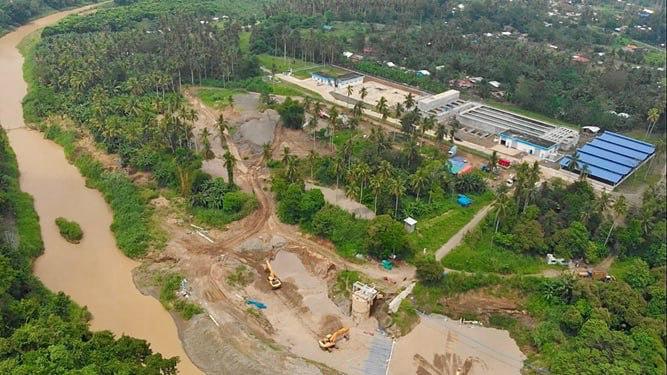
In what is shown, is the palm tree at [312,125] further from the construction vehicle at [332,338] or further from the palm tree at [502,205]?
the construction vehicle at [332,338]

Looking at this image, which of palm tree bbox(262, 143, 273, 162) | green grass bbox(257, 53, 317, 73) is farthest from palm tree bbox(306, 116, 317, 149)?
green grass bbox(257, 53, 317, 73)

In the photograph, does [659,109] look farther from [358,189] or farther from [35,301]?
[35,301]

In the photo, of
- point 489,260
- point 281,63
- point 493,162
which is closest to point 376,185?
point 489,260

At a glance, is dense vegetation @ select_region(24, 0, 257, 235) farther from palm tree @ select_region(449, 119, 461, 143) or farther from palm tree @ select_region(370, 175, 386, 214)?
palm tree @ select_region(449, 119, 461, 143)

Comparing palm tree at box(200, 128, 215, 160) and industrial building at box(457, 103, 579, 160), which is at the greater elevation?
palm tree at box(200, 128, 215, 160)

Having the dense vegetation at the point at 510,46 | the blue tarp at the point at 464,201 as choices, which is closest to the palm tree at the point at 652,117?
the dense vegetation at the point at 510,46

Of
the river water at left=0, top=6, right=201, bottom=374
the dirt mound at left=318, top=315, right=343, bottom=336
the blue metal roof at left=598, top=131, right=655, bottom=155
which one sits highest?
the blue metal roof at left=598, top=131, right=655, bottom=155
